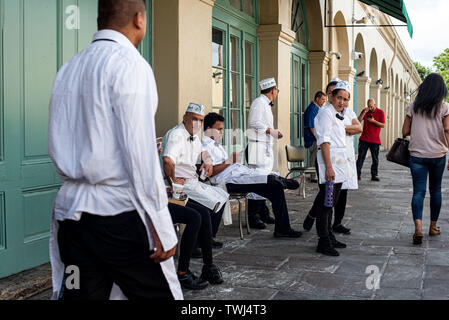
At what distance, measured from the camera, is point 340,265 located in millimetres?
4605

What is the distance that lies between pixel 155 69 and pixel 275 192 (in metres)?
1.82

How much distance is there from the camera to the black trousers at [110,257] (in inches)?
69.8

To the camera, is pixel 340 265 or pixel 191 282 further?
pixel 340 265

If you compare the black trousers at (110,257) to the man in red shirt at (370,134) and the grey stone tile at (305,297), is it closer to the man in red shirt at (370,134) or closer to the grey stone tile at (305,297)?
the grey stone tile at (305,297)

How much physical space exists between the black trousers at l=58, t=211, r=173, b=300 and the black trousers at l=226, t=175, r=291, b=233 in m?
3.93

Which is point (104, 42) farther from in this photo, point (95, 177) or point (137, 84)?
point (95, 177)

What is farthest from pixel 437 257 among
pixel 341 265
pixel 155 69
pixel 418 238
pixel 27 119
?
pixel 27 119

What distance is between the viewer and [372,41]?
20.0m

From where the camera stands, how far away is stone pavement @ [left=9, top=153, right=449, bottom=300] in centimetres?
384

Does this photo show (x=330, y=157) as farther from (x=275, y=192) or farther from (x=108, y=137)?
(x=108, y=137)

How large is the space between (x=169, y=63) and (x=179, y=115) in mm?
556

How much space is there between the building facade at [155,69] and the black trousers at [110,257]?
2227 millimetres

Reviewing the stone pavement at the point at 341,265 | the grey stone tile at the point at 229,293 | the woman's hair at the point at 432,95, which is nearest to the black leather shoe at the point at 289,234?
the stone pavement at the point at 341,265
